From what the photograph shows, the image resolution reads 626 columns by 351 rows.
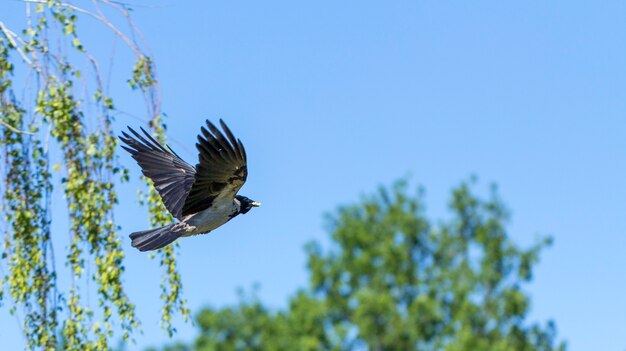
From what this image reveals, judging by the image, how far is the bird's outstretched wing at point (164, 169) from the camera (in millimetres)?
7395

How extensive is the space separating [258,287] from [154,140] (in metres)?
16.2

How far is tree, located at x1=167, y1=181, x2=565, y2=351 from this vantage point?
19.4 metres

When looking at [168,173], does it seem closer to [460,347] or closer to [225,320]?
[460,347]

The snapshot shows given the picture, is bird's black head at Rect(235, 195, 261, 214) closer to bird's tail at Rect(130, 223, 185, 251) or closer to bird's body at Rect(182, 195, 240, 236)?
bird's body at Rect(182, 195, 240, 236)

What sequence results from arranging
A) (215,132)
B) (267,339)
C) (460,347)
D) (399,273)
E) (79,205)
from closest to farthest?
(215,132), (79,205), (460,347), (399,273), (267,339)

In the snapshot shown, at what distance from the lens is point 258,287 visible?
77.2 feet

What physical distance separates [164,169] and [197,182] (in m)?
1.04

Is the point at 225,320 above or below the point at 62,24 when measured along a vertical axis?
above

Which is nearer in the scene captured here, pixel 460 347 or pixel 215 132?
pixel 215 132

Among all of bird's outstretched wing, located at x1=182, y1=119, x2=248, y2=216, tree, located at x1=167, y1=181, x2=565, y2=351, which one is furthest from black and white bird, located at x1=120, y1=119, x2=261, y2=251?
tree, located at x1=167, y1=181, x2=565, y2=351

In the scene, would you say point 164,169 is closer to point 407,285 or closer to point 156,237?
point 156,237

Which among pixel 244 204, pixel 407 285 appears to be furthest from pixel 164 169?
pixel 407 285

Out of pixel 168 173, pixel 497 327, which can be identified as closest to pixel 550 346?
pixel 497 327

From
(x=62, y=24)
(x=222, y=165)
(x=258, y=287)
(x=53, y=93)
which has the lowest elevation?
(x=222, y=165)
